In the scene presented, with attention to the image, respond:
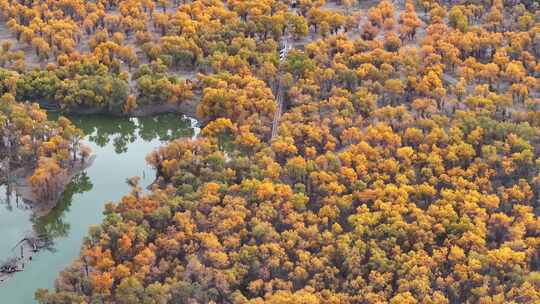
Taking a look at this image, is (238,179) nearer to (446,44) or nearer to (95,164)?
(95,164)

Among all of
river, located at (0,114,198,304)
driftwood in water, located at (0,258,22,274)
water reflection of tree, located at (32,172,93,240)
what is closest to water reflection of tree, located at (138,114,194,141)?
river, located at (0,114,198,304)

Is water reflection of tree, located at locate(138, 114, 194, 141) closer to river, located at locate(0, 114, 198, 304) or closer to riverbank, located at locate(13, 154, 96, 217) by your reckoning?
river, located at locate(0, 114, 198, 304)

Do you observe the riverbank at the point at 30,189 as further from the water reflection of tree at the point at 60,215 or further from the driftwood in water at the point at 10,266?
the driftwood in water at the point at 10,266

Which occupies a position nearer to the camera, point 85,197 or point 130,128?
point 85,197

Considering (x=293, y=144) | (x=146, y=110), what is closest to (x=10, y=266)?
(x=293, y=144)

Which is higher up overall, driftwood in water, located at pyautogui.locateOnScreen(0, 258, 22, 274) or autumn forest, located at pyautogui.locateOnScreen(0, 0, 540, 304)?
autumn forest, located at pyautogui.locateOnScreen(0, 0, 540, 304)

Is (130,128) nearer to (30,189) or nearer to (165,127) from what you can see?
(165,127)

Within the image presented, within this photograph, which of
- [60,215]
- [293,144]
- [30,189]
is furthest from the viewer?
[293,144]

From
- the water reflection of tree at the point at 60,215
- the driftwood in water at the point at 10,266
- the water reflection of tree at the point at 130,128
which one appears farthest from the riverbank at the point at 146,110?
the driftwood in water at the point at 10,266
